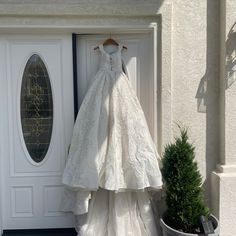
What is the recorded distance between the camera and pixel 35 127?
3559mm

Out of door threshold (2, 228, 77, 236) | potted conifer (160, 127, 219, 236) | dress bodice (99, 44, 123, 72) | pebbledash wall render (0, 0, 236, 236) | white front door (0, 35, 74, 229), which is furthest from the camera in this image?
door threshold (2, 228, 77, 236)

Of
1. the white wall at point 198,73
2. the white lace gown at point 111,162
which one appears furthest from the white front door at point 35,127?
the white wall at point 198,73

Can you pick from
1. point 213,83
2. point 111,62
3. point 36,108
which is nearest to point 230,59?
point 213,83

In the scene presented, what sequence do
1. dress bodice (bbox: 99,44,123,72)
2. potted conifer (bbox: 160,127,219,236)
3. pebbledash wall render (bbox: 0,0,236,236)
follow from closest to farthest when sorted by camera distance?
potted conifer (bbox: 160,127,219,236), pebbledash wall render (bbox: 0,0,236,236), dress bodice (bbox: 99,44,123,72)

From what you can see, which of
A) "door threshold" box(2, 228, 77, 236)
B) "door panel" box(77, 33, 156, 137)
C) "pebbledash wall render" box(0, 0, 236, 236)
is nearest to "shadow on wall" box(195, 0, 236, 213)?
"pebbledash wall render" box(0, 0, 236, 236)

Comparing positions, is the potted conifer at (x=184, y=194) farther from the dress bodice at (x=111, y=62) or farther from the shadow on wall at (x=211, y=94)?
the dress bodice at (x=111, y=62)

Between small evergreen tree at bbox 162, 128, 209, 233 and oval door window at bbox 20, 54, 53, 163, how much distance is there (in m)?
1.42

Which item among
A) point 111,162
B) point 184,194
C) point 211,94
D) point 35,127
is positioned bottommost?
point 184,194

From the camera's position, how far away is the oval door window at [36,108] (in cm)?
352

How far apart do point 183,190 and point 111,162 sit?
2.43 feet

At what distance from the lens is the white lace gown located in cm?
311

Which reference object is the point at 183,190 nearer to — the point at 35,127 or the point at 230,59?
the point at 230,59

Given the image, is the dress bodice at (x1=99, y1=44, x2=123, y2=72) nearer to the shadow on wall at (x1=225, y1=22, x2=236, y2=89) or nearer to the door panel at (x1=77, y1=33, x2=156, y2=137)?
the door panel at (x1=77, y1=33, x2=156, y2=137)

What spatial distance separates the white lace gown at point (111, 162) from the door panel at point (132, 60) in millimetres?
187
